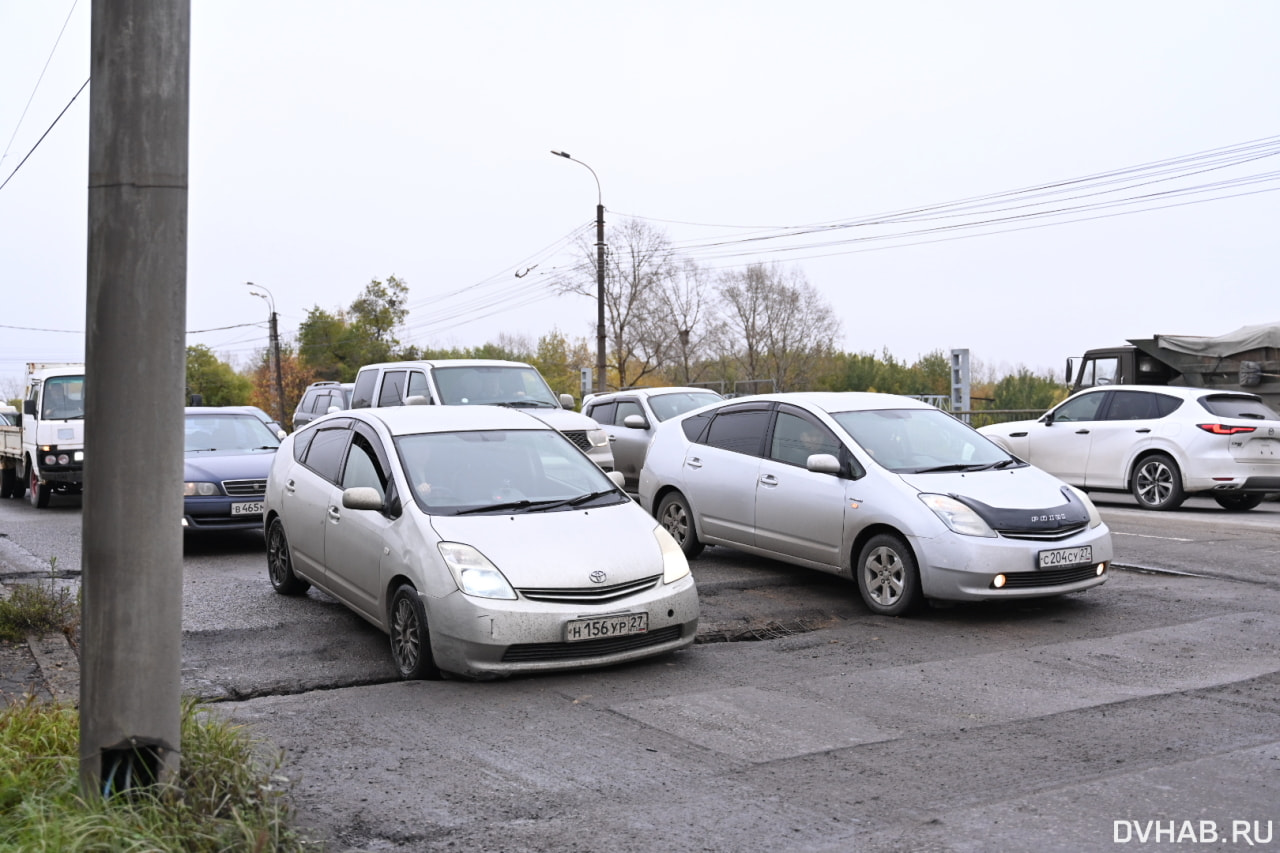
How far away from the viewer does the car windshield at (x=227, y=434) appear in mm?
13422

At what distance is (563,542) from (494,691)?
0.96 meters

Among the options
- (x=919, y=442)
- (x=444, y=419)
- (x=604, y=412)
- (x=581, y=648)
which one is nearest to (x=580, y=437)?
(x=604, y=412)

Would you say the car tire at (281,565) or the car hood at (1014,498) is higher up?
the car hood at (1014,498)

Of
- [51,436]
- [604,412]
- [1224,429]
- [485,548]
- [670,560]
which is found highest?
[604,412]

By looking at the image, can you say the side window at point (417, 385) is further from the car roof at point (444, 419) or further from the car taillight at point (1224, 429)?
the car taillight at point (1224, 429)

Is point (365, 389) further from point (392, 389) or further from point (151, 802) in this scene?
point (151, 802)

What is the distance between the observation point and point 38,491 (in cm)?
1744

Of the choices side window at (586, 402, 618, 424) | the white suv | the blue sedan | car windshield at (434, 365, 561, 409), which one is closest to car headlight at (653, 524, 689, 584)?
the blue sedan

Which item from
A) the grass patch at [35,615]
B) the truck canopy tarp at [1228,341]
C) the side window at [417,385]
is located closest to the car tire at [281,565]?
the grass patch at [35,615]

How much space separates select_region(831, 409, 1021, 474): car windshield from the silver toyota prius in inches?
0.5

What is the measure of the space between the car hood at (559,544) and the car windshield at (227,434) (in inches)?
297

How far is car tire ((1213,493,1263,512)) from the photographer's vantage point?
16.0m

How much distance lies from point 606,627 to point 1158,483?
38.9ft

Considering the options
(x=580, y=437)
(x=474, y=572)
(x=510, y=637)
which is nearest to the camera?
(x=510, y=637)
